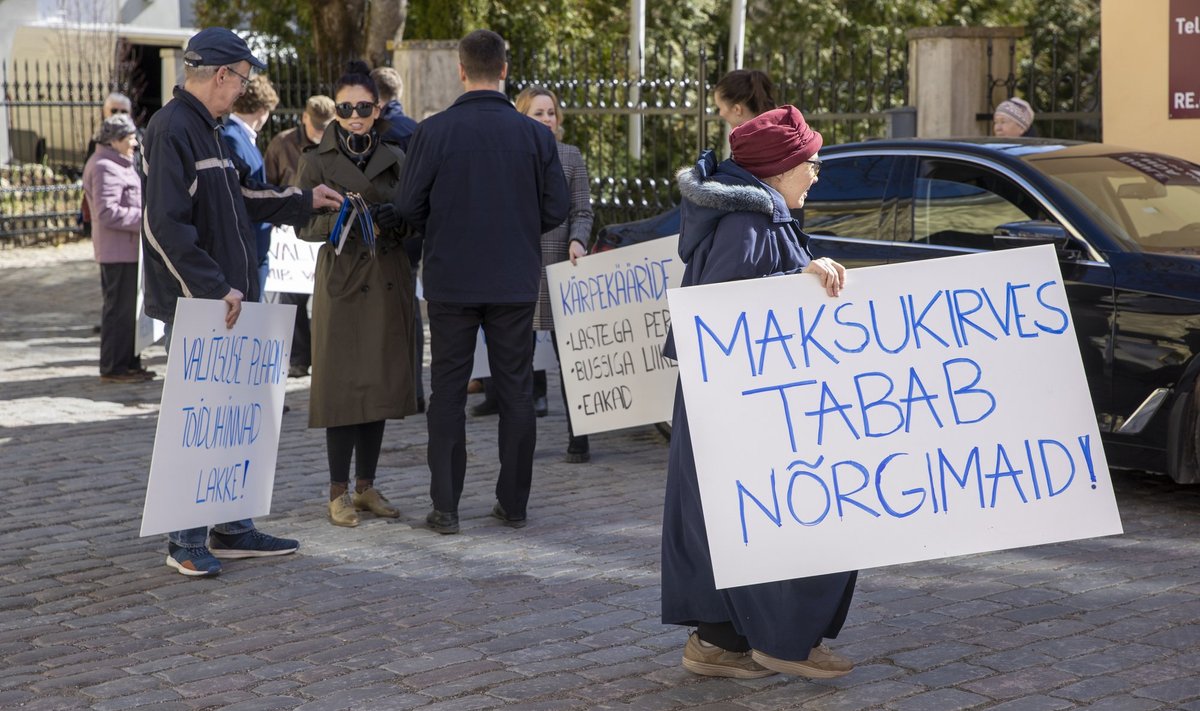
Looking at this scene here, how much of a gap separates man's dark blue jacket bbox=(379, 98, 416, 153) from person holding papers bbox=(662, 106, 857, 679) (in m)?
2.53

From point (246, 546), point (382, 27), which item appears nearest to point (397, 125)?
point (246, 546)

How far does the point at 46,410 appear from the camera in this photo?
32.0 ft

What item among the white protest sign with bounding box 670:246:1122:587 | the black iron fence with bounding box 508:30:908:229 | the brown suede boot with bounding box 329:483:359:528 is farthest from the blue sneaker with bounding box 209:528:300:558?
the black iron fence with bounding box 508:30:908:229

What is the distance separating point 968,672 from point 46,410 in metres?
7.06

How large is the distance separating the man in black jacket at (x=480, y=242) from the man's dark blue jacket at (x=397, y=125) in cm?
38

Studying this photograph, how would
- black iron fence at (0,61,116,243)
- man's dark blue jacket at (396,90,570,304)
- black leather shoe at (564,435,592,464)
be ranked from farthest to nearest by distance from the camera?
1. black iron fence at (0,61,116,243)
2. black leather shoe at (564,435,592,464)
3. man's dark blue jacket at (396,90,570,304)

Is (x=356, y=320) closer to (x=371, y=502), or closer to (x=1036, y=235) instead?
(x=371, y=502)

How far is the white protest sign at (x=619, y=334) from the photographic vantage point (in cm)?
755

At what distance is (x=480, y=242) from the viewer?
627 centimetres

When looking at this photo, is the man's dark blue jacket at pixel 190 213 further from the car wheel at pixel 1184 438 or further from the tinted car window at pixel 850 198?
the car wheel at pixel 1184 438

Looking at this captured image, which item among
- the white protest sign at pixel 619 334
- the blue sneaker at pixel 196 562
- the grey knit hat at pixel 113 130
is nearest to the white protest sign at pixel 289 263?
the grey knit hat at pixel 113 130

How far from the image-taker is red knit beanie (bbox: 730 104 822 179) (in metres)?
4.32

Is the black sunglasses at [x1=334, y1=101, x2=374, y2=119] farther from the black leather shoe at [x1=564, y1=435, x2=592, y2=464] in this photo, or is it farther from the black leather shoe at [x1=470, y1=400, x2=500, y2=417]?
the black leather shoe at [x1=470, y1=400, x2=500, y2=417]

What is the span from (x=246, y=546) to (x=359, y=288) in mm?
1187
